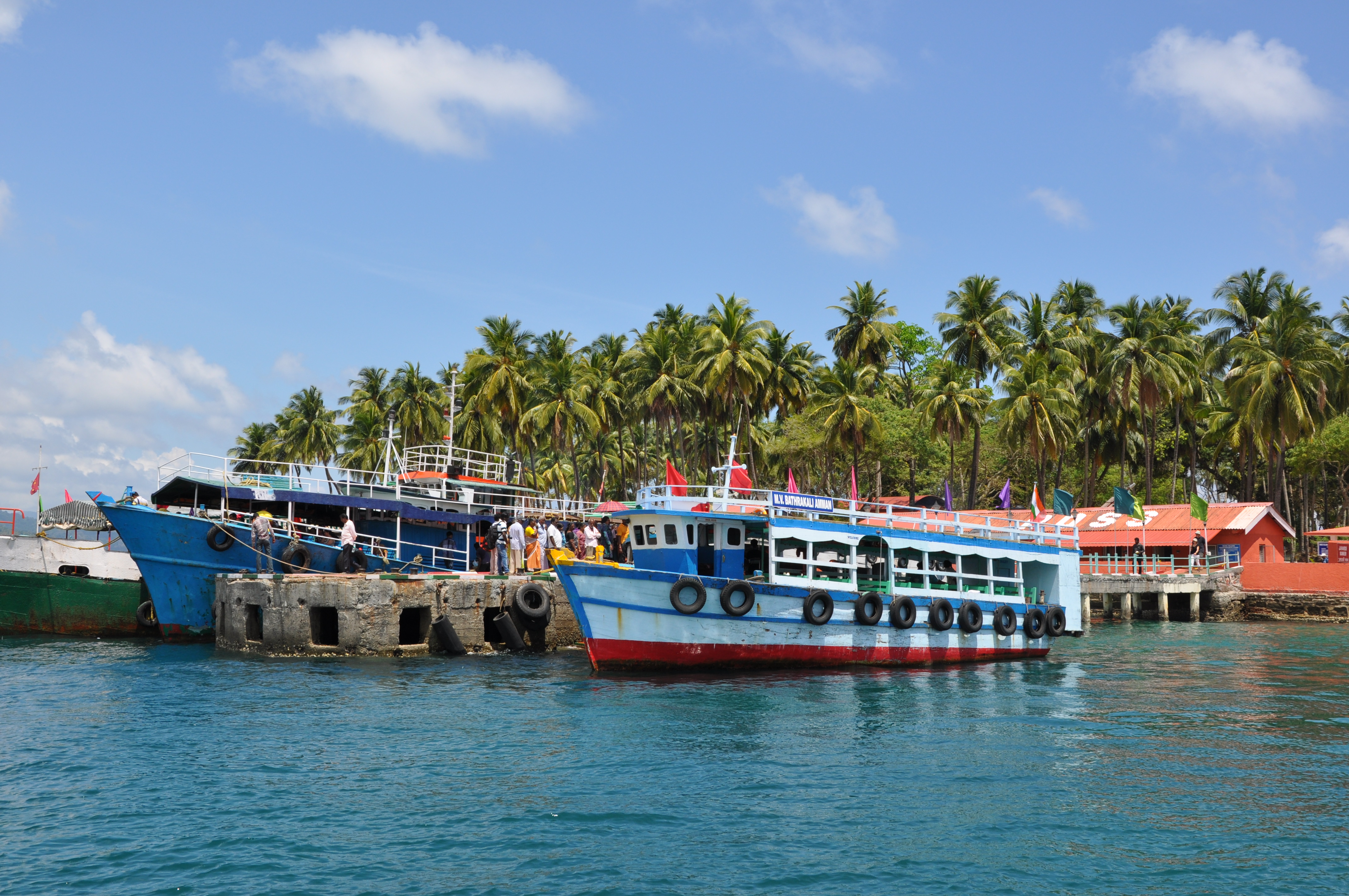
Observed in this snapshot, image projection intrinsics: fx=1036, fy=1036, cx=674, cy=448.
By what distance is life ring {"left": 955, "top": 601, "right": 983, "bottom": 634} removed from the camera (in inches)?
1075

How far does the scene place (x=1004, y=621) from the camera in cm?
2797

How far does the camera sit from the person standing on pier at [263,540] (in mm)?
29797

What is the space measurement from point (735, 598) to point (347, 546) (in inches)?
492

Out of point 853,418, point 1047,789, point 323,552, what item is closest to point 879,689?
point 1047,789

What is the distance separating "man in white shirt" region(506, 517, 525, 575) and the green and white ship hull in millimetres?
11563

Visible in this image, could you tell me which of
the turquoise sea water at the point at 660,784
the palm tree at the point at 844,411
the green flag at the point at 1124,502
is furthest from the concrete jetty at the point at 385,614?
the green flag at the point at 1124,502

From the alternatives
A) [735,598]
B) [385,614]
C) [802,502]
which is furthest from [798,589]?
[385,614]

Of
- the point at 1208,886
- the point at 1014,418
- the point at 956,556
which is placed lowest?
the point at 1208,886

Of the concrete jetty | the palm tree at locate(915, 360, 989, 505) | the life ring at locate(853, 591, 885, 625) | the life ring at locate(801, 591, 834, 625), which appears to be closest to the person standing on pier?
the concrete jetty

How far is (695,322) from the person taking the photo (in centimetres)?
6091

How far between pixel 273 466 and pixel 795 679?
99748mm

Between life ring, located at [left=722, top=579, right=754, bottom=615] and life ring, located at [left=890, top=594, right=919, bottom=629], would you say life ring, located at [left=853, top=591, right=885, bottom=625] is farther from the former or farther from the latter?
life ring, located at [left=722, top=579, right=754, bottom=615]

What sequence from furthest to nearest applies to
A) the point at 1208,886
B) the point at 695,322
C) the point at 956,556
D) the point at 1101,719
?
the point at 695,322, the point at 956,556, the point at 1101,719, the point at 1208,886

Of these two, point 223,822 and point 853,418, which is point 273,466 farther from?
point 223,822
